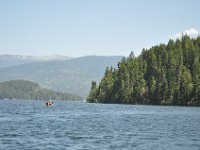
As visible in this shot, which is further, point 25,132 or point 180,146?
point 25,132

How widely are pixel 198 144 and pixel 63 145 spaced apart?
1440 cm

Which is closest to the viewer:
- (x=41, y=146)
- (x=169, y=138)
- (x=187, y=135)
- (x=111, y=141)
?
(x=41, y=146)

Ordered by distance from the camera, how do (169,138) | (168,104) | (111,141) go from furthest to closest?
(168,104) → (169,138) → (111,141)

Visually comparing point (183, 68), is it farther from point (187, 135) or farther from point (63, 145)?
point (63, 145)

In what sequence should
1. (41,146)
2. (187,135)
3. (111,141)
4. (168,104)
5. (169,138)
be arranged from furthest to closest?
1. (168,104)
2. (187,135)
3. (169,138)
4. (111,141)
5. (41,146)

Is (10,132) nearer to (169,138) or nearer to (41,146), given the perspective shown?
(41,146)

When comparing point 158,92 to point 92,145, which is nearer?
point 92,145

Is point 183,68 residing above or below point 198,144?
above

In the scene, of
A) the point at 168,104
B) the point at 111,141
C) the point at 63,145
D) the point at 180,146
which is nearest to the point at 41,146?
the point at 63,145

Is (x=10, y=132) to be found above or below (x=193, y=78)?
below

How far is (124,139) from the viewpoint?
5303 cm

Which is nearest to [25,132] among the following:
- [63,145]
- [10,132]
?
[10,132]

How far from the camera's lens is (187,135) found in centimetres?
5806

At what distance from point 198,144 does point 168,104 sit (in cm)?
14095
